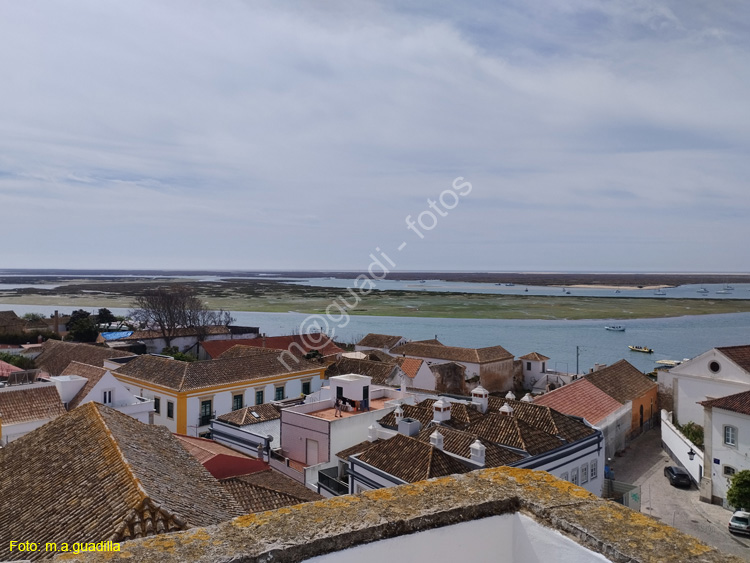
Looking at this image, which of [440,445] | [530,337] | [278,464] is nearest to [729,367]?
[440,445]

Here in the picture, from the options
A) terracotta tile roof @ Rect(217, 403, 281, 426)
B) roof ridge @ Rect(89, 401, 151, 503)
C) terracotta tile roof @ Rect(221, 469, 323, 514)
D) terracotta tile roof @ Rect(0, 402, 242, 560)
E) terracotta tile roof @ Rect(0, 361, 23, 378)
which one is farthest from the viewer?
terracotta tile roof @ Rect(0, 361, 23, 378)

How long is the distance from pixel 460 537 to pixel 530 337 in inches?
2664

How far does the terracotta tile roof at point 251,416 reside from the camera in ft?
62.2

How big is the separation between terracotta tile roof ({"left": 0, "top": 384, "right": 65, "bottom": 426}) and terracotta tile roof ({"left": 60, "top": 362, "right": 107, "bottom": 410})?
2.78ft

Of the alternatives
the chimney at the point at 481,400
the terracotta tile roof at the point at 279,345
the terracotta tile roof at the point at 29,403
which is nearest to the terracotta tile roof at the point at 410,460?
the chimney at the point at 481,400

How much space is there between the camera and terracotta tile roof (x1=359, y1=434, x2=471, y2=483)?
39.8 ft

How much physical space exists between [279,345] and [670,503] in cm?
2947

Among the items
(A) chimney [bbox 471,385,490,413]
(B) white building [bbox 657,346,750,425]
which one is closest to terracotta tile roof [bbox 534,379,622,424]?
(B) white building [bbox 657,346,750,425]

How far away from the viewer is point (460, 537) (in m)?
2.28

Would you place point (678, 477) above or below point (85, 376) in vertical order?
below

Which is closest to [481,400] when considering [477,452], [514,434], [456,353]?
[514,434]

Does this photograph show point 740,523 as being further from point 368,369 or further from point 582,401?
point 368,369

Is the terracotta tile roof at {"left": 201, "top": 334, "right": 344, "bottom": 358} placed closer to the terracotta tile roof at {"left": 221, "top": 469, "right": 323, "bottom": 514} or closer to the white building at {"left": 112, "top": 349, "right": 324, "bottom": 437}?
the white building at {"left": 112, "top": 349, "right": 324, "bottom": 437}

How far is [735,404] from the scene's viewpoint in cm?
1659
